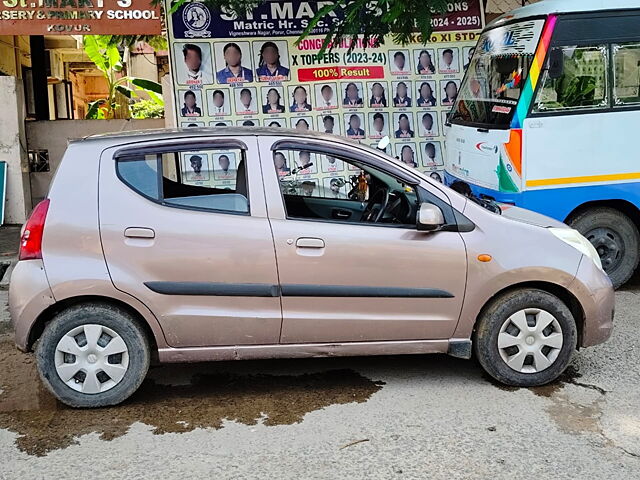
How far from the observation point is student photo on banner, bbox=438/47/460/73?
32.9ft

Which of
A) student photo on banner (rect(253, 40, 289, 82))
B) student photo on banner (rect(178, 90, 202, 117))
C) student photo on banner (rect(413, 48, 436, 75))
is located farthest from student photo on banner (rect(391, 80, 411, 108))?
student photo on banner (rect(178, 90, 202, 117))

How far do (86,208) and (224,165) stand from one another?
120cm

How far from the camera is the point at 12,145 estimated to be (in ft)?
33.3

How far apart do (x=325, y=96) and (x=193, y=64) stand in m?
1.83

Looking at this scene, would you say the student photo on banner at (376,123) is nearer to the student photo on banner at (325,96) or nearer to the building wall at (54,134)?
the student photo on banner at (325,96)

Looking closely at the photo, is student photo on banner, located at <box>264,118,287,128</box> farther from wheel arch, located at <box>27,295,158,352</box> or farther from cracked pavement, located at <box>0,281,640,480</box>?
wheel arch, located at <box>27,295,158,352</box>

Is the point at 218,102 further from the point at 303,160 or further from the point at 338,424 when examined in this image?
the point at 338,424

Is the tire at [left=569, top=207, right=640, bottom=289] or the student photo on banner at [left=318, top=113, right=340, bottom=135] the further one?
the student photo on banner at [left=318, top=113, right=340, bottom=135]

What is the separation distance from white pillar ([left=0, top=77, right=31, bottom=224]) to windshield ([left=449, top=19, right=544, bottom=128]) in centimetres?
616

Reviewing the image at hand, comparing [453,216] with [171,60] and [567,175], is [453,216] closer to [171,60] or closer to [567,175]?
[567,175]

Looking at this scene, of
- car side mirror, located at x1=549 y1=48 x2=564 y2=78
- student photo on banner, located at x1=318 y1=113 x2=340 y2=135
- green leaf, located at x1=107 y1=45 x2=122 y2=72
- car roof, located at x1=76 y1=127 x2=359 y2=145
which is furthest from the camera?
green leaf, located at x1=107 y1=45 x2=122 y2=72

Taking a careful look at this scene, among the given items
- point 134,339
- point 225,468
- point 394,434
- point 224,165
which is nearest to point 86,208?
point 134,339

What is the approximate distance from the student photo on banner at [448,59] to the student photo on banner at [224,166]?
5.55 m

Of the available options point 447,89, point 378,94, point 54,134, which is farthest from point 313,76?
point 54,134
